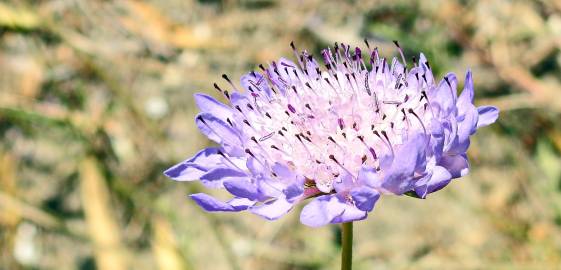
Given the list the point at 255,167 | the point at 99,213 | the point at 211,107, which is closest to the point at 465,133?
the point at 255,167

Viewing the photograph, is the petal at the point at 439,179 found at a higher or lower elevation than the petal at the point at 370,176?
lower

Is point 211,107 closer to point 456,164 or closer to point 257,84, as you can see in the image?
point 257,84

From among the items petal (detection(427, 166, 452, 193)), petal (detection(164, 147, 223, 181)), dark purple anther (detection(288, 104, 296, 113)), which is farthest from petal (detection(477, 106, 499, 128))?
petal (detection(164, 147, 223, 181))

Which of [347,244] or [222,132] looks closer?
[347,244]

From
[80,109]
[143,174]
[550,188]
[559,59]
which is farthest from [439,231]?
[80,109]

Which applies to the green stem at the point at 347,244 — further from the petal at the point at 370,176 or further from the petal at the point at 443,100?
the petal at the point at 443,100

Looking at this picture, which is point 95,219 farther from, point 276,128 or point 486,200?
point 276,128

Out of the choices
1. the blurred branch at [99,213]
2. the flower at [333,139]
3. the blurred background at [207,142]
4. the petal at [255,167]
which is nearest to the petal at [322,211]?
the flower at [333,139]
